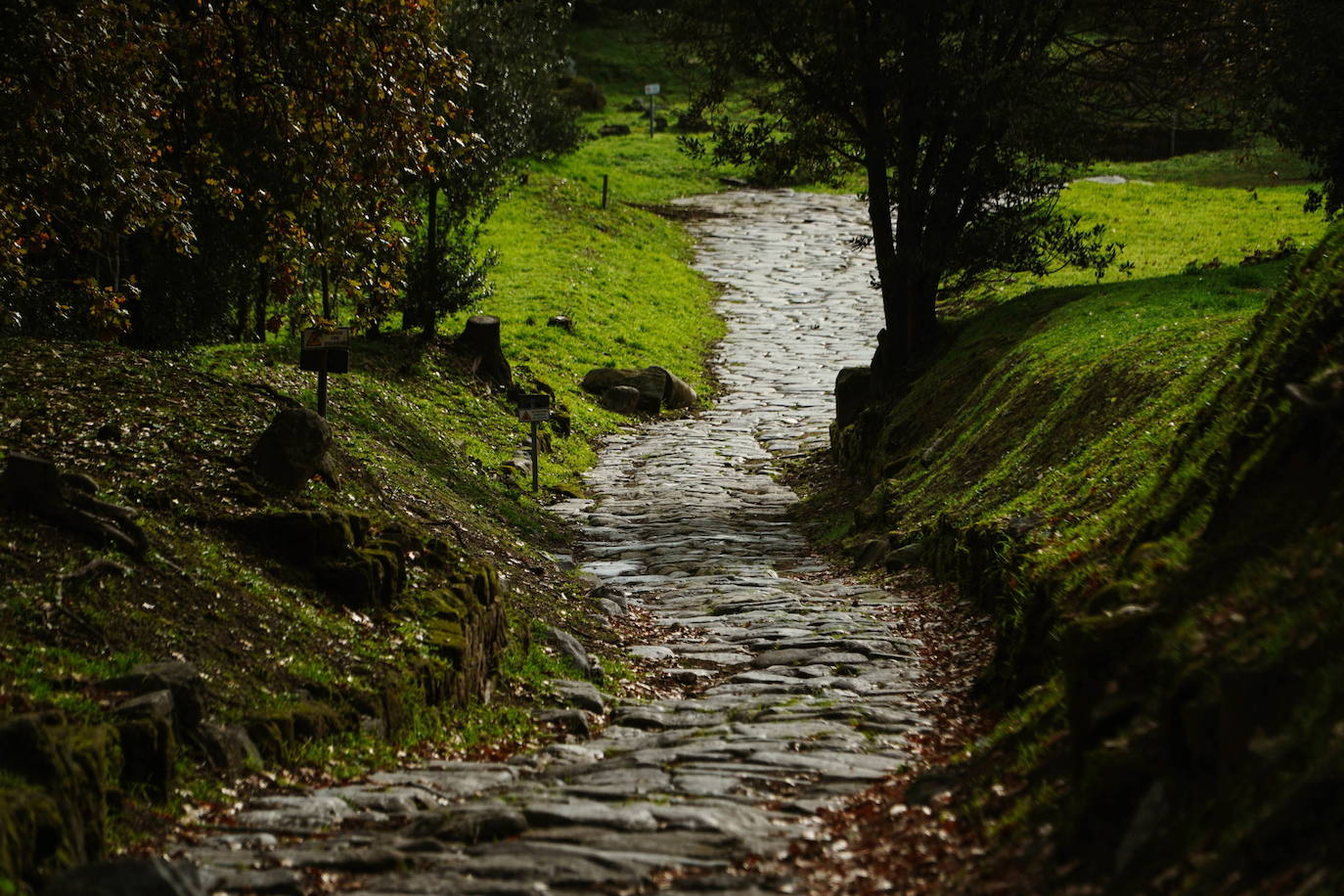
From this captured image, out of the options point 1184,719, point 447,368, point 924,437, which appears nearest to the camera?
point 1184,719

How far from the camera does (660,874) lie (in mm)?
5629

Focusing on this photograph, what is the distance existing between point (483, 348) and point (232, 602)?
15.4 metres

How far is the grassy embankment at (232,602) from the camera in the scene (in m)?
6.41

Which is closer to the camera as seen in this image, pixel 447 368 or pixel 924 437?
pixel 924 437

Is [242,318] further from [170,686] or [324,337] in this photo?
[170,686]

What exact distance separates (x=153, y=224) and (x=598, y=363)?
15.8 metres

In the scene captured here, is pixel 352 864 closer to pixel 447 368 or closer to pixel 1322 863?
pixel 1322 863

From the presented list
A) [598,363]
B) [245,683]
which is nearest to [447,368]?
[598,363]

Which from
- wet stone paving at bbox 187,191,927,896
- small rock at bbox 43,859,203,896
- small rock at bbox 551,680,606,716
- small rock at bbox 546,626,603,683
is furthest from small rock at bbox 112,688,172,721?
small rock at bbox 546,626,603,683

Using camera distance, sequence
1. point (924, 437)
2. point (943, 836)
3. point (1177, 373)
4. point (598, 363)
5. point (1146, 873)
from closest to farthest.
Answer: point (1146, 873), point (943, 836), point (1177, 373), point (924, 437), point (598, 363)

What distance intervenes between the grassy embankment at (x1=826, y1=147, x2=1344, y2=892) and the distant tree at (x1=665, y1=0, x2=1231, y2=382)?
4.83 m

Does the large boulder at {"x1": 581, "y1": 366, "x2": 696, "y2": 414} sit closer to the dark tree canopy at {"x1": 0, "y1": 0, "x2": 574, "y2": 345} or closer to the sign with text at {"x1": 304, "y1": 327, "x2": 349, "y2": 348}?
the dark tree canopy at {"x1": 0, "y1": 0, "x2": 574, "y2": 345}

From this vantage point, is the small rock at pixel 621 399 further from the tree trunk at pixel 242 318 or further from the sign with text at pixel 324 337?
the sign with text at pixel 324 337

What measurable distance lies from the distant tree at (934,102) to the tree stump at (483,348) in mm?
5431
